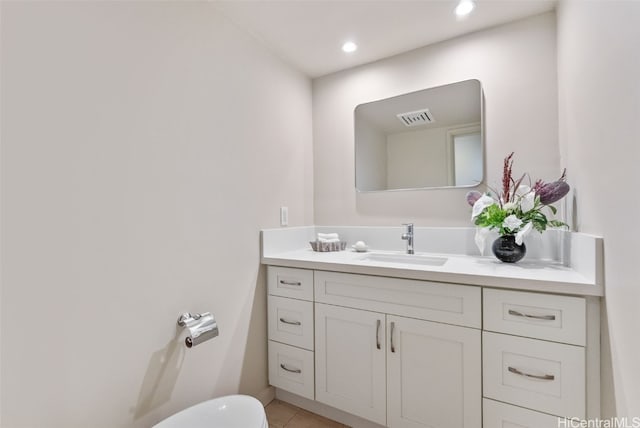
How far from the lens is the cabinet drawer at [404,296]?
1191mm

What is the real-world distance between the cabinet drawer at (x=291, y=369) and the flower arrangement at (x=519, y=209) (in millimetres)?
1131

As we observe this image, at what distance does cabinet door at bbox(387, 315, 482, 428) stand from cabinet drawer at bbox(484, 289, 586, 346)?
121 millimetres

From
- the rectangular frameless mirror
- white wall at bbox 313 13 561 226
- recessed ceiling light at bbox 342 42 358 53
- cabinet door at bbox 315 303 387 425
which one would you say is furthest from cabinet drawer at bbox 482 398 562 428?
recessed ceiling light at bbox 342 42 358 53

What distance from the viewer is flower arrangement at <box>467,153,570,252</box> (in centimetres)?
130

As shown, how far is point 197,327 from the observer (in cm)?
121

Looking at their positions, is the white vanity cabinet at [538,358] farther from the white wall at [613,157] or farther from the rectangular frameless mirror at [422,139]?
the rectangular frameless mirror at [422,139]

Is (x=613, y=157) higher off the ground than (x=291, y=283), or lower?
higher

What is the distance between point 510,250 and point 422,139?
2.77ft

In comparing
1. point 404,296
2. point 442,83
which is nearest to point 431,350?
point 404,296

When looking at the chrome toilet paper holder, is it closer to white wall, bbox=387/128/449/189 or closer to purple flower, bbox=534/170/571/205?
white wall, bbox=387/128/449/189

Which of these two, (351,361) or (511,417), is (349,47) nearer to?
(351,361)

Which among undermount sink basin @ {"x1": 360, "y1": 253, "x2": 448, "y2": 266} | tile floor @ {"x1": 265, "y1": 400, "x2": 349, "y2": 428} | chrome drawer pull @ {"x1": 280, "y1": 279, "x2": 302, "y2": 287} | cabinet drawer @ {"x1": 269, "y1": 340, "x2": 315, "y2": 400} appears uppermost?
undermount sink basin @ {"x1": 360, "y1": 253, "x2": 448, "y2": 266}

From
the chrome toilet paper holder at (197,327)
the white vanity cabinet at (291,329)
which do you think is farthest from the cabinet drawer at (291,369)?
the chrome toilet paper holder at (197,327)

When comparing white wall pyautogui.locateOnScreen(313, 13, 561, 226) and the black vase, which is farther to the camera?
white wall pyautogui.locateOnScreen(313, 13, 561, 226)
